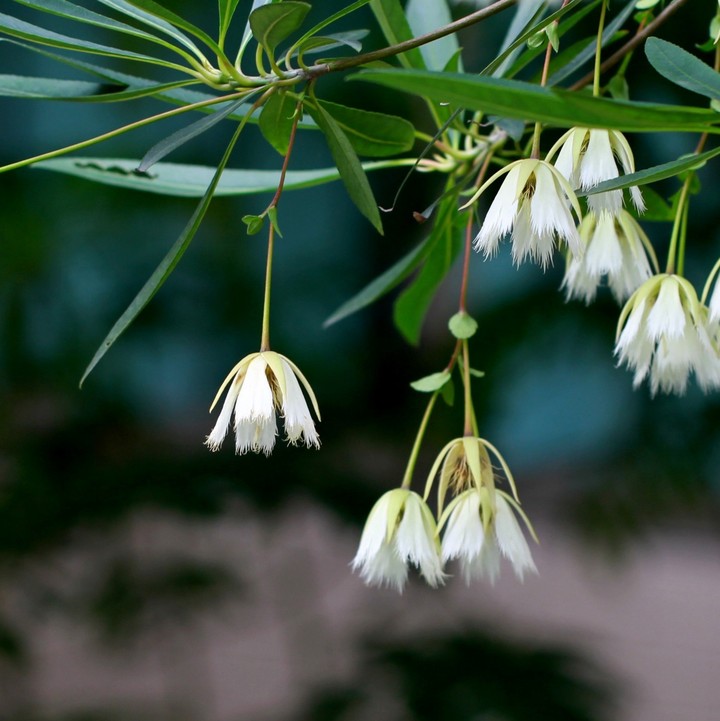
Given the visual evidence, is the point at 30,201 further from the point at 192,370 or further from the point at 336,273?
the point at 336,273

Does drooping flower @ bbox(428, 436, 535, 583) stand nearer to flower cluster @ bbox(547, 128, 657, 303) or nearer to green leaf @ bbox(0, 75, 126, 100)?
flower cluster @ bbox(547, 128, 657, 303)

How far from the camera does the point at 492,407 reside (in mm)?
2182

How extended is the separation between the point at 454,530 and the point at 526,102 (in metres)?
0.32

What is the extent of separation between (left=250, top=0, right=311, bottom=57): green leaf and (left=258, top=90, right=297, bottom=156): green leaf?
0.19 feet

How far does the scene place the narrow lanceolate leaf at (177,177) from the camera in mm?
A: 762

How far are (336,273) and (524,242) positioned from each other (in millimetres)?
1786

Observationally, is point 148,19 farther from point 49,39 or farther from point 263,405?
point 263,405

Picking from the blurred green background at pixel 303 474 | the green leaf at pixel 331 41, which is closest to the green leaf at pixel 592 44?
the green leaf at pixel 331 41

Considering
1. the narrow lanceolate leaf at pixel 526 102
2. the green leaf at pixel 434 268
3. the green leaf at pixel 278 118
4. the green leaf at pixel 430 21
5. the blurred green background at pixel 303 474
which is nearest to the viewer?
the narrow lanceolate leaf at pixel 526 102

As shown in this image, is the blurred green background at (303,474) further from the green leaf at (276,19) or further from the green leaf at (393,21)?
the green leaf at (276,19)

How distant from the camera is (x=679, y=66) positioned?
0.49m

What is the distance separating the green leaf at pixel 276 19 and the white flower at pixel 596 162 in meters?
0.15

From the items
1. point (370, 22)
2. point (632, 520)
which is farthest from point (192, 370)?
point (632, 520)

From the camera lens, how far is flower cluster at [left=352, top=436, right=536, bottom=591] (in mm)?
620
